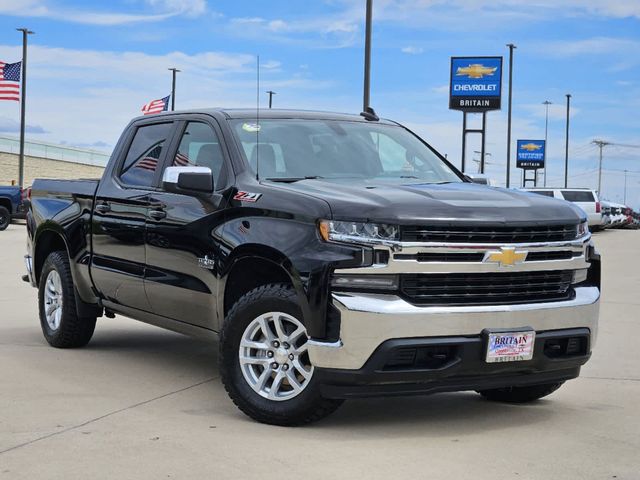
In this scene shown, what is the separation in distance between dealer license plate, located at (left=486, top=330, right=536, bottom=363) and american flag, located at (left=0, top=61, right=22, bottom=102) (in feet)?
126

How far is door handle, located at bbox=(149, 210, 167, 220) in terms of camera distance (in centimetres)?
716

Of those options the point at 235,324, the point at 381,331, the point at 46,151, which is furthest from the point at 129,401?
the point at 46,151

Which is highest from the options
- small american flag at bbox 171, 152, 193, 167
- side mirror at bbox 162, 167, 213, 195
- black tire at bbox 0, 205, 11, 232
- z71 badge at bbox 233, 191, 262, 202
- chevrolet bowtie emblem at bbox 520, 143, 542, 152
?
chevrolet bowtie emblem at bbox 520, 143, 542, 152

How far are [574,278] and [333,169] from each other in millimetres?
1715

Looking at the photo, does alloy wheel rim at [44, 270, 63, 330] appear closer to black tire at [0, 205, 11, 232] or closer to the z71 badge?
the z71 badge

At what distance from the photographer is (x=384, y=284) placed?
5.56 meters

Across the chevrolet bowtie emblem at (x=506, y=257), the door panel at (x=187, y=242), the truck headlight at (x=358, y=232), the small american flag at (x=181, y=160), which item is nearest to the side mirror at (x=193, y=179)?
the door panel at (x=187, y=242)

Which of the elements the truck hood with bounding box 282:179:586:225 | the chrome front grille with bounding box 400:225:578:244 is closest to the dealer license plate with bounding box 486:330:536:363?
the chrome front grille with bounding box 400:225:578:244

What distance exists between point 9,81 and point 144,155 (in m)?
36.4

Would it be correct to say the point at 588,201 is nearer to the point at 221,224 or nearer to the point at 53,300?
the point at 53,300

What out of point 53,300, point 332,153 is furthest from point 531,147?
point 332,153

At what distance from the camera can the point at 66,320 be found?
870 cm

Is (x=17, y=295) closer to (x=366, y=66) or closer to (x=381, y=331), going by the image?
(x=381, y=331)

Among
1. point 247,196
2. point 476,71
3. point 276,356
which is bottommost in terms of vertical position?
point 276,356
